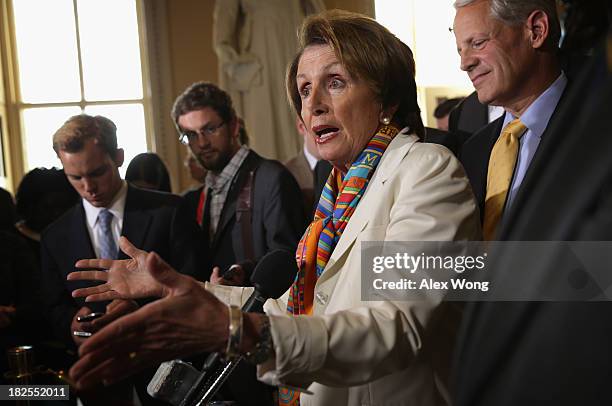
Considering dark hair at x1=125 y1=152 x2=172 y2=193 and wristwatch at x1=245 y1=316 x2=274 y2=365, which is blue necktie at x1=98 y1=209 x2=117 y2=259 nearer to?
dark hair at x1=125 y1=152 x2=172 y2=193

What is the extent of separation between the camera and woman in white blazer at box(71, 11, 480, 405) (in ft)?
3.58

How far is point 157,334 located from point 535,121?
1.29 m

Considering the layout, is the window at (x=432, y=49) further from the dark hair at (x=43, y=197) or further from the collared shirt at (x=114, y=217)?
the collared shirt at (x=114, y=217)

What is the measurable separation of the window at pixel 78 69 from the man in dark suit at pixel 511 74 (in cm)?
601

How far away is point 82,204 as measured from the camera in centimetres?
303

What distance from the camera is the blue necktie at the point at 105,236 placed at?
2.90 m

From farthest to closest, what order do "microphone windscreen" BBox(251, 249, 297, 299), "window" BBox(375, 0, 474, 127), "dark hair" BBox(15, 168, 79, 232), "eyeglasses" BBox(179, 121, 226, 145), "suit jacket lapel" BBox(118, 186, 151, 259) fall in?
"window" BBox(375, 0, 474, 127), "dark hair" BBox(15, 168, 79, 232), "eyeglasses" BBox(179, 121, 226, 145), "suit jacket lapel" BBox(118, 186, 151, 259), "microphone windscreen" BBox(251, 249, 297, 299)

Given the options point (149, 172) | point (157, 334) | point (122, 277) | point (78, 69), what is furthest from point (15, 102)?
point (157, 334)

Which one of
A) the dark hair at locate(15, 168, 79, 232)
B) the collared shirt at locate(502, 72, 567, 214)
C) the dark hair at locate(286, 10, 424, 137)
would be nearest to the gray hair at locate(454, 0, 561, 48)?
the collared shirt at locate(502, 72, 567, 214)

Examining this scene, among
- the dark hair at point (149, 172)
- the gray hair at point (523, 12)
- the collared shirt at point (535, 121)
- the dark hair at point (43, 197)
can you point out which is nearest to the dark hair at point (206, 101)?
the dark hair at point (43, 197)

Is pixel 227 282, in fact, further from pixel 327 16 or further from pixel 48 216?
pixel 48 216

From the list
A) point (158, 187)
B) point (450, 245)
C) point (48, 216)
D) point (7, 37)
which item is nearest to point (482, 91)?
point (450, 245)

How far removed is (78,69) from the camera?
780cm

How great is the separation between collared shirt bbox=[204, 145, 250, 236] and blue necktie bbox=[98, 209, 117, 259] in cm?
44
